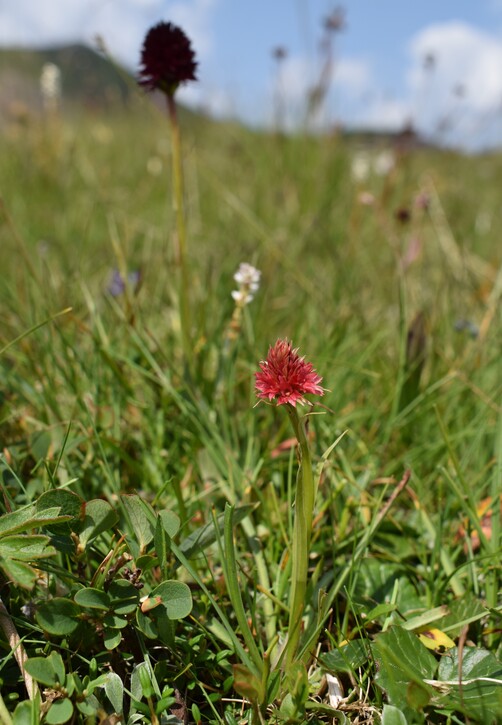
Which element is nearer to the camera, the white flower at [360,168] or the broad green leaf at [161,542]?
the broad green leaf at [161,542]

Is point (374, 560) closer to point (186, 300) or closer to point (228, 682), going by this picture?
point (228, 682)

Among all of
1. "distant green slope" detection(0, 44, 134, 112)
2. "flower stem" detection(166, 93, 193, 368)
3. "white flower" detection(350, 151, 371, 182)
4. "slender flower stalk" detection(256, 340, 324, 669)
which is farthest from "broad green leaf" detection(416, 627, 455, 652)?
"distant green slope" detection(0, 44, 134, 112)

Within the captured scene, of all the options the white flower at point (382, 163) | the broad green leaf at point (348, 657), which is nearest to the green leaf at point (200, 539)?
the broad green leaf at point (348, 657)

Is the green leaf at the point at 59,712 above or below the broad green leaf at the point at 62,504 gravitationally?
below

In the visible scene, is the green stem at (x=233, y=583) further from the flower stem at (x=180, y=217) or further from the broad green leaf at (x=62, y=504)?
the flower stem at (x=180, y=217)

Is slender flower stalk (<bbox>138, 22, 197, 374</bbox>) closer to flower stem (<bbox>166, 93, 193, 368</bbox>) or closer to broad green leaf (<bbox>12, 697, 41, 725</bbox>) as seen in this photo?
flower stem (<bbox>166, 93, 193, 368</bbox>)

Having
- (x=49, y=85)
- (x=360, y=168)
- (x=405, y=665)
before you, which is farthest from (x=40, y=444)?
(x=49, y=85)
